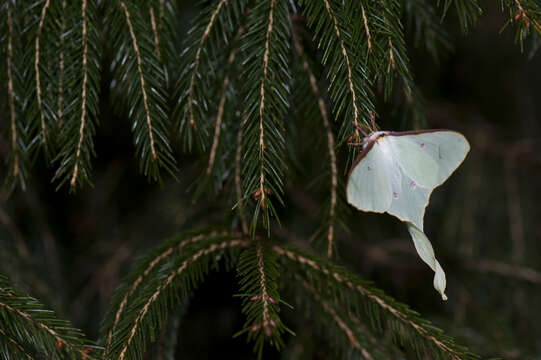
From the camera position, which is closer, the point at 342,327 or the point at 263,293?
the point at 263,293

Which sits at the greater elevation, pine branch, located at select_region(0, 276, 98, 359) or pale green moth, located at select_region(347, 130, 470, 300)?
pale green moth, located at select_region(347, 130, 470, 300)

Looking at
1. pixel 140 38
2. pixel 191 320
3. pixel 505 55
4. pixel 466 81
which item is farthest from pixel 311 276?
pixel 505 55

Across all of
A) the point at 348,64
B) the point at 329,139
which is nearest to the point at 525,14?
the point at 348,64

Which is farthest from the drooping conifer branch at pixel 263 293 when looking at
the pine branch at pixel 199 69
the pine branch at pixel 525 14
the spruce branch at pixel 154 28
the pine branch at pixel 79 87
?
the pine branch at pixel 525 14

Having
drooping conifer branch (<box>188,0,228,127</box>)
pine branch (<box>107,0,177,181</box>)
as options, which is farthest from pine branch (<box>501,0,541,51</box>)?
pine branch (<box>107,0,177,181</box>)

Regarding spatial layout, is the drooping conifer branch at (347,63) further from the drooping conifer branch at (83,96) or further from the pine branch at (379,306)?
the drooping conifer branch at (83,96)

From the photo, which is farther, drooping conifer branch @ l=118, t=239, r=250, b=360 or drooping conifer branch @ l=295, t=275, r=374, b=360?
drooping conifer branch @ l=295, t=275, r=374, b=360

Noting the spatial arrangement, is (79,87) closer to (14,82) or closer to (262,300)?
(14,82)

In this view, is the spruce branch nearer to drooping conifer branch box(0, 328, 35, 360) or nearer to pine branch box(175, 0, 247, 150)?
pine branch box(175, 0, 247, 150)
